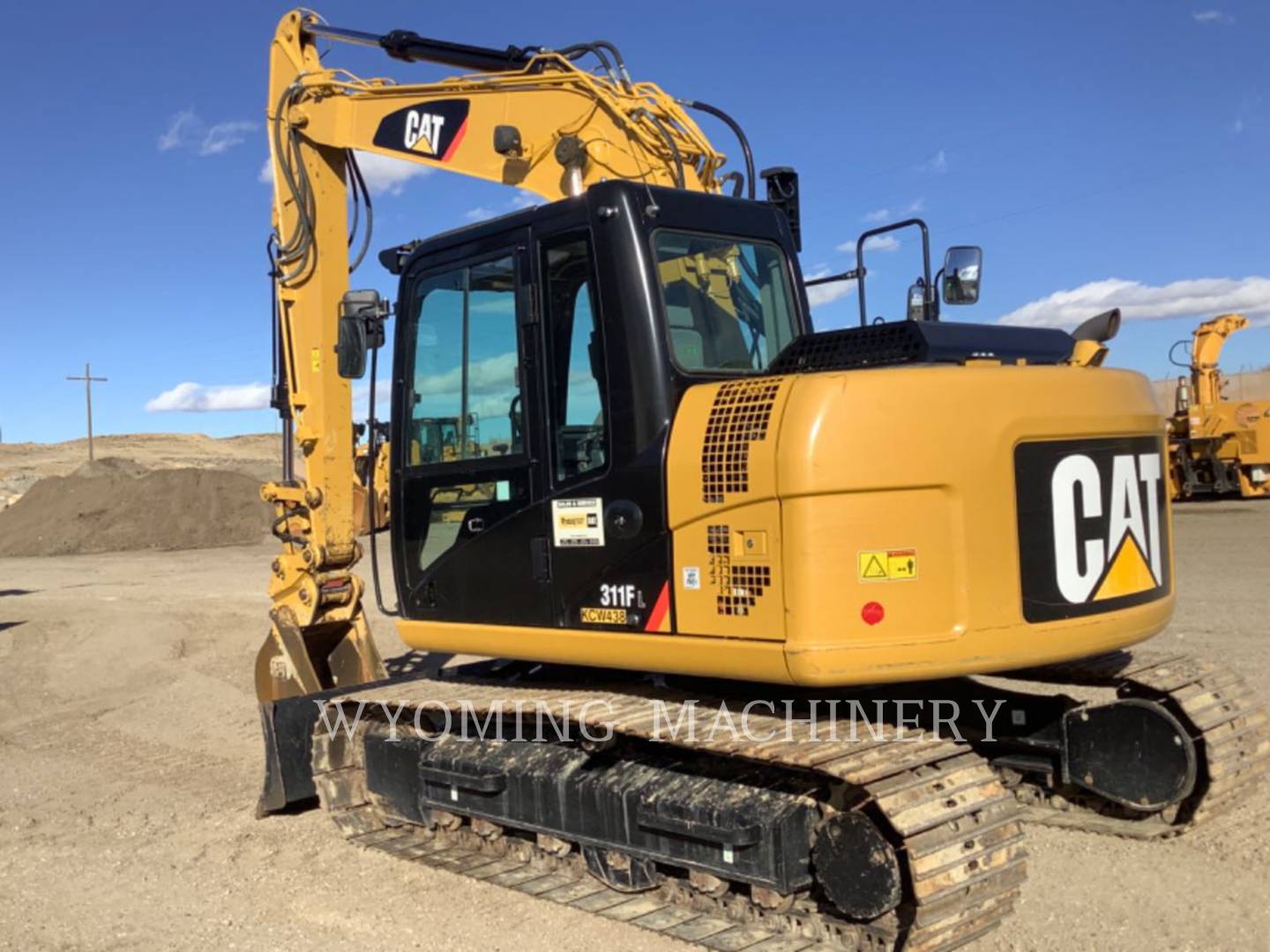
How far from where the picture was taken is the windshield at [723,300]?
497cm

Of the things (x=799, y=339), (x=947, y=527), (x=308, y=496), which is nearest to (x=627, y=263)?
(x=799, y=339)

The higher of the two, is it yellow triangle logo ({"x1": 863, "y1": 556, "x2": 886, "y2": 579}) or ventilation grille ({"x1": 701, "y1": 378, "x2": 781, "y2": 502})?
ventilation grille ({"x1": 701, "y1": 378, "x2": 781, "y2": 502})

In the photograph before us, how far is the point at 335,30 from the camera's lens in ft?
23.6

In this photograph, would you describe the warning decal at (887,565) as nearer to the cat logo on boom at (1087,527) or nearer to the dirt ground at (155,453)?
the cat logo on boom at (1087,527)

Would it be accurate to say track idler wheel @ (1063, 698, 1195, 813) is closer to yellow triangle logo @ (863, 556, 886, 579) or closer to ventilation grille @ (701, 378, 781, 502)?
yellow triangle logo @ (863, 556, 886, 579)

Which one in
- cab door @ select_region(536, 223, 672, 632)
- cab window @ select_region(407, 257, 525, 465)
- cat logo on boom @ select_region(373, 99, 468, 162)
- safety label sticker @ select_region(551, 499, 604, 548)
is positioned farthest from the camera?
cat logo on boom @ select_region(373, 99, 468, 162)

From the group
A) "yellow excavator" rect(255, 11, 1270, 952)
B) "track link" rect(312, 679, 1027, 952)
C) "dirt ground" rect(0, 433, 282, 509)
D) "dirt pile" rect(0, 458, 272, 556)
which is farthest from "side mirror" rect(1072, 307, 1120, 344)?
"dirt ground" rect(0, 433, 282, 509)

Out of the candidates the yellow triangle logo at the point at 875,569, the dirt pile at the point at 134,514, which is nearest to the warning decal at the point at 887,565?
the yellow triangle logo at the point at 875,569

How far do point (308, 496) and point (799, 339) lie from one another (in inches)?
140

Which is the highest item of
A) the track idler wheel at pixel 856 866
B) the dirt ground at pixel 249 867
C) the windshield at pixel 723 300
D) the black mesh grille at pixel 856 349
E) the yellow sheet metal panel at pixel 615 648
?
the windshield at pixel 723 300

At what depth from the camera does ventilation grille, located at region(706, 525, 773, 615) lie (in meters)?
4.32

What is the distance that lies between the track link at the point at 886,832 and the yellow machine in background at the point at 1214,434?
19.6 metres

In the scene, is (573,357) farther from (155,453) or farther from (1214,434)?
(155,453)

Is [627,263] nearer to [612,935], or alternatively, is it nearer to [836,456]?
[836,456]
